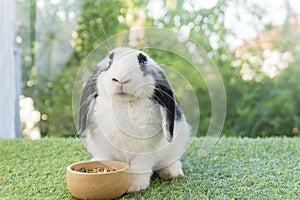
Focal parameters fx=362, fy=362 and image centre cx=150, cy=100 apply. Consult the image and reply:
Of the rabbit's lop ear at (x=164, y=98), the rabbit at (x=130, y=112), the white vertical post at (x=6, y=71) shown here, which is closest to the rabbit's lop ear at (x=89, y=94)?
the rabbit at (x=130, y=112)

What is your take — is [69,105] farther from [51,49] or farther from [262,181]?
[262,181]

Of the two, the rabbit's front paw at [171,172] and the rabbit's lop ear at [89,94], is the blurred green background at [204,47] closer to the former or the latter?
the rabbit's front paw at [171,172]

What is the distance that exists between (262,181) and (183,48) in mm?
509

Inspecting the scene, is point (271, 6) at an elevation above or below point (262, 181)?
above

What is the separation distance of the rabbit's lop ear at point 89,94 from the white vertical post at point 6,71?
813 millimetres

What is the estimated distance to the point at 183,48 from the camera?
1.08 m

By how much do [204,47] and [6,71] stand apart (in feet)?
4.36

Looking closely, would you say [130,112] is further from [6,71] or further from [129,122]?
[6,71]

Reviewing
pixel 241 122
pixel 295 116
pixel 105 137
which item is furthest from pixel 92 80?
pixel 295 116

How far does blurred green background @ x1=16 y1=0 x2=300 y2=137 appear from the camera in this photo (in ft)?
7.81

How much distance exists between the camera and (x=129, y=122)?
3.39ft

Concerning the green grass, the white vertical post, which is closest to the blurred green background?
the white vertical post

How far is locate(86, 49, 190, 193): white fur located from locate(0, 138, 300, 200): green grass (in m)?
0.10

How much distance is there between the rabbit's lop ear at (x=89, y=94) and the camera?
1.07 m
